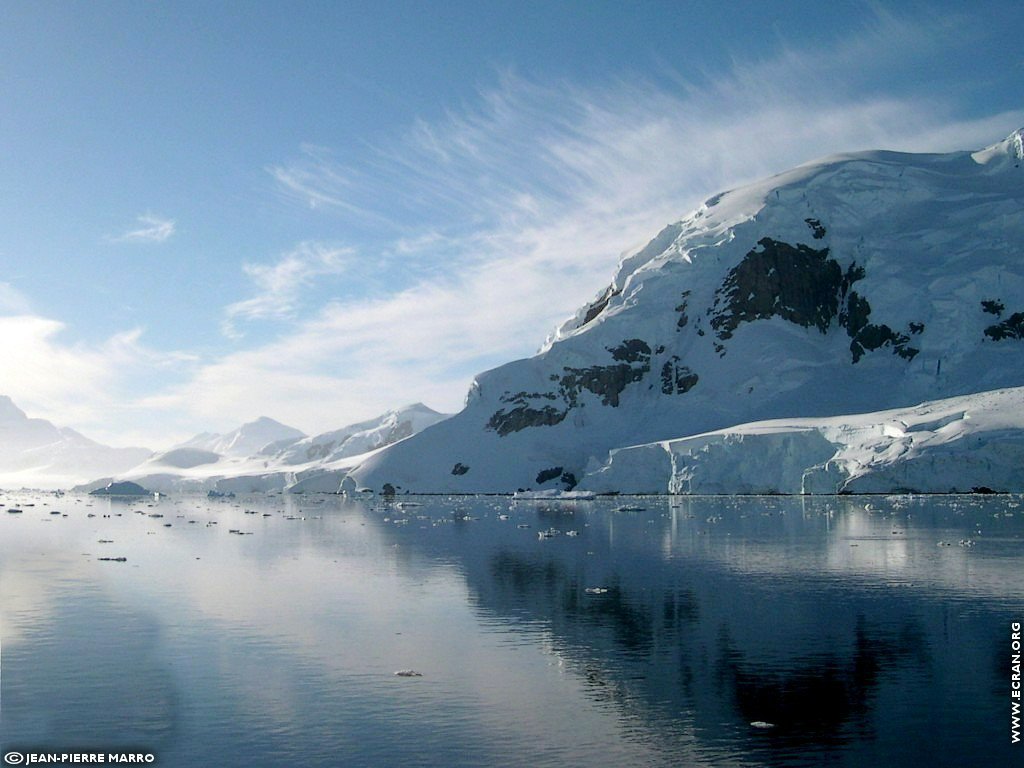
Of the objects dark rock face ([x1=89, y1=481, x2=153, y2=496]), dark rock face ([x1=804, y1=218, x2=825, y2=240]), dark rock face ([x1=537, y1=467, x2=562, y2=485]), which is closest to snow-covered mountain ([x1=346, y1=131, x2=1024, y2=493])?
dark rock face ([x1=537, y1=467, x2=562, y2=485])

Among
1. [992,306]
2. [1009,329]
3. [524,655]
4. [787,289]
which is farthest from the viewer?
[787,289]

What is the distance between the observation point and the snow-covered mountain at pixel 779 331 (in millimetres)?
141375

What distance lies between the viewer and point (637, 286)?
170875 mm

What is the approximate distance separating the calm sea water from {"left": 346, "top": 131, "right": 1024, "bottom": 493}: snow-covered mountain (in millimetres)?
88889

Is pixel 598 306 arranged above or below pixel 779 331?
above

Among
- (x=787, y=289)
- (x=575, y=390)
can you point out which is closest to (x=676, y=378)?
(x=575, y=390)

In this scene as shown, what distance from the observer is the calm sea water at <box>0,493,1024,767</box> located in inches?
750

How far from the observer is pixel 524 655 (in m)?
27.0

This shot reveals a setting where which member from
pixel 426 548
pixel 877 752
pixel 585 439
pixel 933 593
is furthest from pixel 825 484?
pixel 877 752

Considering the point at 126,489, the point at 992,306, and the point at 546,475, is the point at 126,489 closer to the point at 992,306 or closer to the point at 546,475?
the point at 546,475

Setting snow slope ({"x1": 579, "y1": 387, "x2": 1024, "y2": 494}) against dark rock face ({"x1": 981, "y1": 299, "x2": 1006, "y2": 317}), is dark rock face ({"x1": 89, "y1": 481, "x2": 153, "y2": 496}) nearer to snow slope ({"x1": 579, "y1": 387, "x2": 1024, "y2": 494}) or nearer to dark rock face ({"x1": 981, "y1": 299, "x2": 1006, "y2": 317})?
snow slope ({"x1": 579, "y1": 387, "x2": 1024, "y2": 494})

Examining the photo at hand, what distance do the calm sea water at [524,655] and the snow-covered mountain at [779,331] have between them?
88889 mm

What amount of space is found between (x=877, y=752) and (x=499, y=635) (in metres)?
13.7

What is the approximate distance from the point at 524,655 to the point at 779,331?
14060 centimetres
